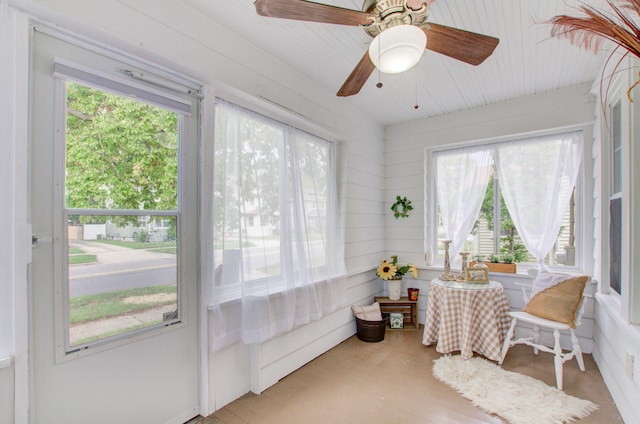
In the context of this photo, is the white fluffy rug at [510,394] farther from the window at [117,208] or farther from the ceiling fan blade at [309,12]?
the ceiling fan blade at [309,12]

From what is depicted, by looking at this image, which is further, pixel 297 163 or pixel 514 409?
pixel 297 163

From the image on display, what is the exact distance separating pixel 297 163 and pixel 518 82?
2.23 meters

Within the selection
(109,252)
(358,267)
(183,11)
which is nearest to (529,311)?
(358,267)

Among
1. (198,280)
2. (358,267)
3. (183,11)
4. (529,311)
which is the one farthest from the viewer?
(358,267)

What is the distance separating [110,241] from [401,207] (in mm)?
3232

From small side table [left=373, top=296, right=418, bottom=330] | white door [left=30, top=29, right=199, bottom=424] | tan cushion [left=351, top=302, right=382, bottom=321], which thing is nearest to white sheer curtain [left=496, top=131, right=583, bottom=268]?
small side table [left=373, top=296, right=418, bottom=330]

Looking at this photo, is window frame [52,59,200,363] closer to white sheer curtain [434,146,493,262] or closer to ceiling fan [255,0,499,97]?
ceiling fan [255,0,499,97]

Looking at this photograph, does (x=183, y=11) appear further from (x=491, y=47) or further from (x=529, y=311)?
(x=529, y=311)

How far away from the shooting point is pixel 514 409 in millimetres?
2074

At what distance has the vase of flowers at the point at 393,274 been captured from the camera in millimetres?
3629

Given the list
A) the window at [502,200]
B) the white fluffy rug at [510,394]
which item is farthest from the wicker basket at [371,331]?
the window at [502,200]

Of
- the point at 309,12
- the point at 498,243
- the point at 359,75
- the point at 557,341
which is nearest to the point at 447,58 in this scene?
the point at 359,75

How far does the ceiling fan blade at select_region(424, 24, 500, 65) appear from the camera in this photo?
1.44 meters

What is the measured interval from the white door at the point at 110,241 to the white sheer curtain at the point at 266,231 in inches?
7.7
